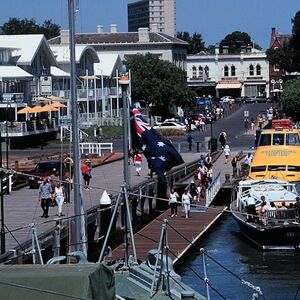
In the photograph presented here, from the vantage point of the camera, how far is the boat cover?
13.8 metres

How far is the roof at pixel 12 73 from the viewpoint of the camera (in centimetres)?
8725

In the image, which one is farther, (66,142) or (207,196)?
(66,142)

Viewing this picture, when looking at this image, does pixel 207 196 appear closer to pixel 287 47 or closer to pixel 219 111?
pixel 219 111

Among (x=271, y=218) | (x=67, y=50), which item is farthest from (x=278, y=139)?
(x=67, y=50)

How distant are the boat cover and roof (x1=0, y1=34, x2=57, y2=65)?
78.6 metres

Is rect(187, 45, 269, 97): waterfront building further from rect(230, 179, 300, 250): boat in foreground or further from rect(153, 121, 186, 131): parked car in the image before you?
rect(230, 179, 300, 250): boat in foreground

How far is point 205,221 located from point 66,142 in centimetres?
3860

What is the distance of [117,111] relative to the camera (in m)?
110

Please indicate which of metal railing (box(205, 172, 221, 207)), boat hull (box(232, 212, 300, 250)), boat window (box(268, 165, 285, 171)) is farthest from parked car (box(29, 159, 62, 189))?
boat hull (box(232, 212, 300, 250))

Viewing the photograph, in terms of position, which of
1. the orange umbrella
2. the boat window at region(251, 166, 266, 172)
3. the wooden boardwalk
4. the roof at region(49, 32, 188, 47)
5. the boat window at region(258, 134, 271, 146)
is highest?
the roof at region(49, 32, 188, 47)

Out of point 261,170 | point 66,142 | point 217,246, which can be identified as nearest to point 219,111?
point 66,142

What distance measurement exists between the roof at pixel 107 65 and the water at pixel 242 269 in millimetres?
70937

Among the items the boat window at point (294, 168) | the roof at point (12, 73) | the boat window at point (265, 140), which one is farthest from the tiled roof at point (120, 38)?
the boat window at point (294, 168)

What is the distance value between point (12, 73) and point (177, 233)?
5420 centimetres
